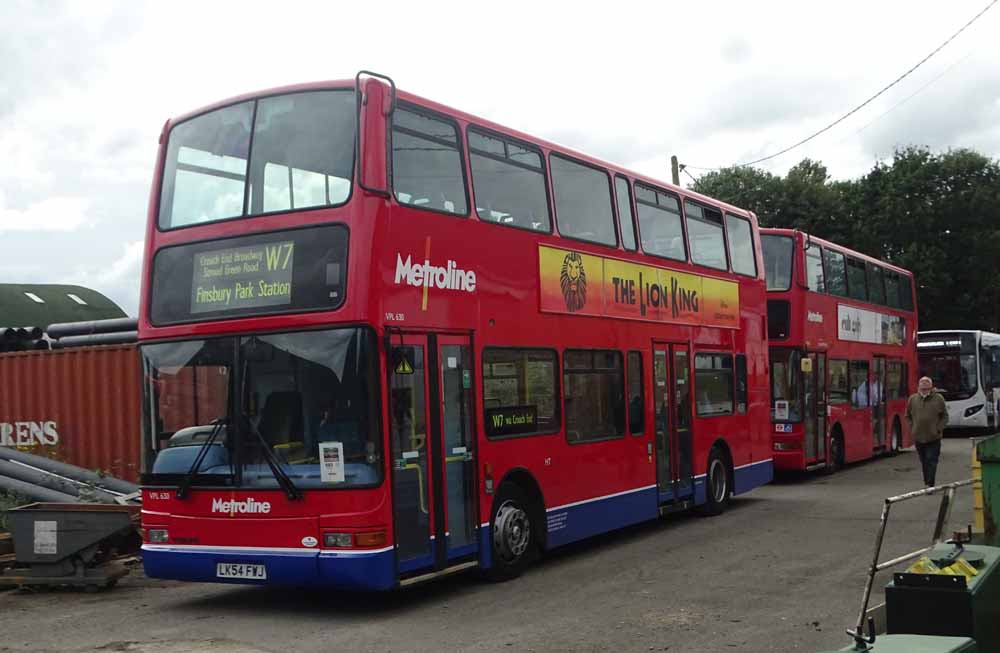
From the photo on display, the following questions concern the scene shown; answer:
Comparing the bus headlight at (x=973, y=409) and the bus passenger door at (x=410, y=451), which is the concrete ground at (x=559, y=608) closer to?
the bus passenger door at (x=410, y=451)

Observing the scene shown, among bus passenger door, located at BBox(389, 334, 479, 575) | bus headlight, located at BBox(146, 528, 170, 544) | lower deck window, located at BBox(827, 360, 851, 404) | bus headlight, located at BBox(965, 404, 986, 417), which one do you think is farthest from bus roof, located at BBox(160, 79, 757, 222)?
bus headlight, located at BBox(965, 404, 986, 417)

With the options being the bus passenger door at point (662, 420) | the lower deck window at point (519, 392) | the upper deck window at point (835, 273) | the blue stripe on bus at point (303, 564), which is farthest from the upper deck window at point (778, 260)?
the blue stripe on bus at point (303, 564)

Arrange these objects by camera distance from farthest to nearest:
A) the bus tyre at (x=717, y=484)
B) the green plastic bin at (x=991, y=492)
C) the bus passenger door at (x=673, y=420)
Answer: the bus tyre at (x=717, y=484) < the bus passenger door at (x=673, y=420) < the green plastic bin at (x=991, y=492)

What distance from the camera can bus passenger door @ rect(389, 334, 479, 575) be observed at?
908 cm

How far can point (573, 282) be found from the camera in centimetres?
1212

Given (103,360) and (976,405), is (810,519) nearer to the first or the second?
(103,360)

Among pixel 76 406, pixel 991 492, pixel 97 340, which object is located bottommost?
pixel 991 492

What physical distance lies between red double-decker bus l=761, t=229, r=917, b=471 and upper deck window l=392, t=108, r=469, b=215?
11091 mm

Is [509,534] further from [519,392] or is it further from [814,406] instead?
[814,406]

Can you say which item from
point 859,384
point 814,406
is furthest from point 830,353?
point 859,384

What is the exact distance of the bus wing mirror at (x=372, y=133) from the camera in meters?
9.02

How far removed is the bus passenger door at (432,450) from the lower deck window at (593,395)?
6.47ft

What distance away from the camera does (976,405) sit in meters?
33.0

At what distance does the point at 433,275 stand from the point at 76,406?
813 centimetres
